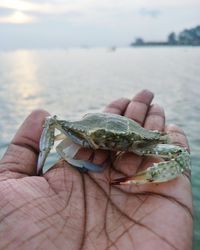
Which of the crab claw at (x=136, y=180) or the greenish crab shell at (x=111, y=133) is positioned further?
the greenish crab shell at (x=111, y=133)

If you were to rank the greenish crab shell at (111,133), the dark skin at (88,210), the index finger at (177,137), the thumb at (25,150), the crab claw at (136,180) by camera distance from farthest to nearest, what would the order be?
the index finger at (177,137), the greenish crab shell at (111,133), the thumb at (25,150), the crab claw at (136,180), the dark skin at (88,210)

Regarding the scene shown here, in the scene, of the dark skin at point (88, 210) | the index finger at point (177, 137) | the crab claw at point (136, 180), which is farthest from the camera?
the index finger at point (177, 137)

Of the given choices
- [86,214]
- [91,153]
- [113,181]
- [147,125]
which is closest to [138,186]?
[113,181]

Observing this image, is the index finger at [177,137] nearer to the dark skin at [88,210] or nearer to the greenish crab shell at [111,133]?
the greenish crab shell at [111,133]

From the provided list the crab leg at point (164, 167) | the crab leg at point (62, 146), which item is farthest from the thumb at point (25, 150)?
the crab leg at point (164, 167)

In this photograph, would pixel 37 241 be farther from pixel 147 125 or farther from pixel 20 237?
pixel 147 125

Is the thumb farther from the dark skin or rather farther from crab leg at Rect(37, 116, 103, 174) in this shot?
crab leg at Rect(37, 116, 103, 174)

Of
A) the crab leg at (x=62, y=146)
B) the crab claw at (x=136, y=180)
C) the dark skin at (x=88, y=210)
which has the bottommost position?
the dark skin at (x=88, y=210)
